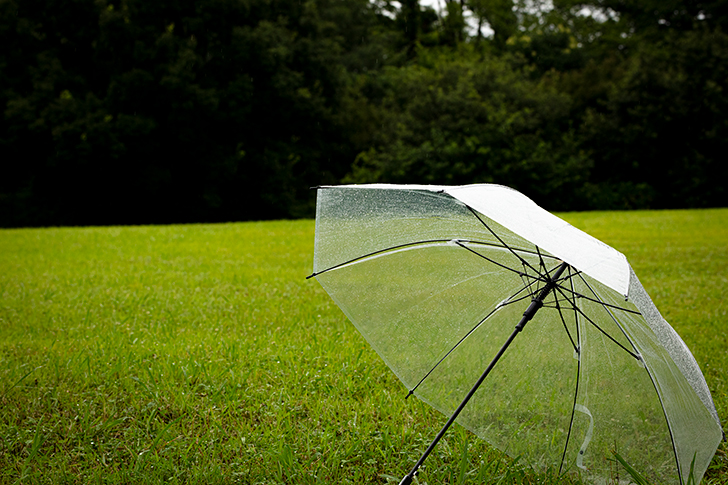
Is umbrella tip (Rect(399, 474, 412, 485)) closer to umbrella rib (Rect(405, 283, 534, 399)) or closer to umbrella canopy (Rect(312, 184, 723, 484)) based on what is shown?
umbrella canopy (Rect(312, 184, 723, 484))

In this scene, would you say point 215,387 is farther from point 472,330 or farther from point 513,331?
point 513,331

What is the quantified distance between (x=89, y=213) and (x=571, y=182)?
62.5 ft

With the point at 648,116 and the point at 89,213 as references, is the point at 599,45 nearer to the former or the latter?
the point at 648,116

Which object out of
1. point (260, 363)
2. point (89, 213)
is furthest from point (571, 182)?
point (260, 363)

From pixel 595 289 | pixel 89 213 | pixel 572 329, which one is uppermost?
pixel 595 289

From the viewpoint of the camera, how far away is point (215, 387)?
120 inches

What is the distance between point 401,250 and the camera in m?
2.45

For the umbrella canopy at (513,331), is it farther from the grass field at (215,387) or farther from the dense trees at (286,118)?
the dense trees at (286,118)

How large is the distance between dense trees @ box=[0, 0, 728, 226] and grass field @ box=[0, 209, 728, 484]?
51.0ft

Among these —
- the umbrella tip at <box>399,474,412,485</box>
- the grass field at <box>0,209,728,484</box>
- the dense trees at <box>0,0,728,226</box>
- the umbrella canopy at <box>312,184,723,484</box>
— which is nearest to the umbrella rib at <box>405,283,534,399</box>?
the umbrella canopy at <box>312,184,723,484</box>

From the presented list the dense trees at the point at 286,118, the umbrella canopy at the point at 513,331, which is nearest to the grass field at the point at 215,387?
the umbrella canopy at the point at 513,331

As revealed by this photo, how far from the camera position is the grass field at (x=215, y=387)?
2.35 metres

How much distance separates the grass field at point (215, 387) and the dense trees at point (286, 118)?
15550 millimetres

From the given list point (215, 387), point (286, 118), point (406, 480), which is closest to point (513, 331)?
point (406, 480)
